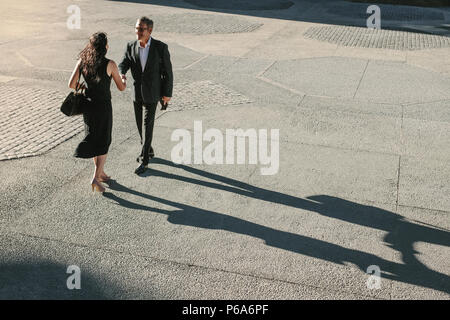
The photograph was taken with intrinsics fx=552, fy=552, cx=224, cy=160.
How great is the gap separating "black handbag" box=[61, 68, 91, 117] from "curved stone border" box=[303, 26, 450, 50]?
37.4 feet

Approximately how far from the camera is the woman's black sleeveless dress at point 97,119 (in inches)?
Result: 271

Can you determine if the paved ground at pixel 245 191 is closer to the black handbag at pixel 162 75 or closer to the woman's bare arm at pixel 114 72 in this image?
the black handbag at pixel 162 75

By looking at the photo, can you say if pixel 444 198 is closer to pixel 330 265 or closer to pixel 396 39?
pixel 330 265

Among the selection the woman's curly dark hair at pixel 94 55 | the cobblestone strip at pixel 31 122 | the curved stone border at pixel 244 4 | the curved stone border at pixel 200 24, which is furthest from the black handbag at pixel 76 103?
the curved stone border at pixel 244 4

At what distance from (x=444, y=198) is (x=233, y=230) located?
2.95 m

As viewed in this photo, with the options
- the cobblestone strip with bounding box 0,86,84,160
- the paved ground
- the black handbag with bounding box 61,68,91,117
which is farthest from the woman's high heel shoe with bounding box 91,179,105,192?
the cobblestone strip with bounding box 0,86,84,160

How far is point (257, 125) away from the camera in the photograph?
31.9 ft

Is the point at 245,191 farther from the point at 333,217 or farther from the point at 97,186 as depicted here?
the point at 97,186

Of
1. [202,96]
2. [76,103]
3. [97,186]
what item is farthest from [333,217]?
[202,96]

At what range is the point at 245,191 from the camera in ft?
24.3

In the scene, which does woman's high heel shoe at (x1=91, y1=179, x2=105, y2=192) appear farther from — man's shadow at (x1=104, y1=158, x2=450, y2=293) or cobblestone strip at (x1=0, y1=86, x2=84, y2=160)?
cobblestone strip at (x1=0, y1=86, x2=84, y2=160)

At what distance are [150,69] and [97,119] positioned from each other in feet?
3.51

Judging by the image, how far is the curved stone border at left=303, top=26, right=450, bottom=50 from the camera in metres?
16.7

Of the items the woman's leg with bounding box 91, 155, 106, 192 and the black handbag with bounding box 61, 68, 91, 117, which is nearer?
the black handbag with bounding box 61, 68, 91, 117
